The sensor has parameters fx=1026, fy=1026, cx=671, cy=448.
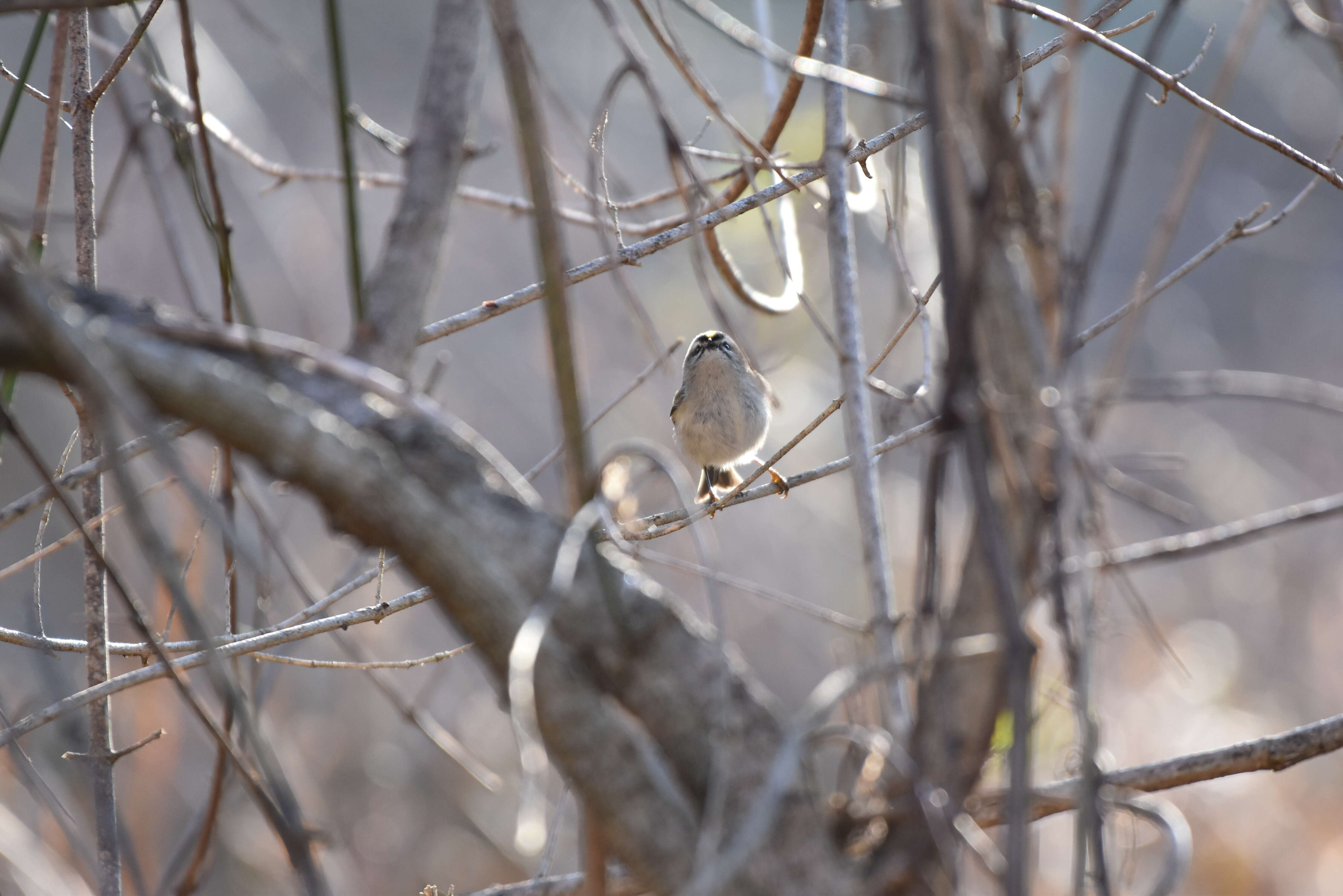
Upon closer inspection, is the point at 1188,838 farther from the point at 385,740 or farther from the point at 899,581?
the point at 385,740

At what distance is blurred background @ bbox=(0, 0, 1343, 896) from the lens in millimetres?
3822

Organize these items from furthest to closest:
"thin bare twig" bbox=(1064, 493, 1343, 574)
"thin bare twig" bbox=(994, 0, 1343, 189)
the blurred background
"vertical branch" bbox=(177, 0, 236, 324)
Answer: the blurred background
"thin bare twig" bbox=(1064, 493, 1343, 574)
"thin bare twig" bbox=(994, 0, 1343, 189)
"vertical branch" bbox=(177, 0, 236, 324)

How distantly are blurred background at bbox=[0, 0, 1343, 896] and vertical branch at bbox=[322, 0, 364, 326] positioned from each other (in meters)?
Answer: 0.24

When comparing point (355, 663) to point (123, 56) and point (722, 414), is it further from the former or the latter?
point (722, 414)

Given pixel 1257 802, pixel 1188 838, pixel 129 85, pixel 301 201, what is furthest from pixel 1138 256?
pixel 1188 838

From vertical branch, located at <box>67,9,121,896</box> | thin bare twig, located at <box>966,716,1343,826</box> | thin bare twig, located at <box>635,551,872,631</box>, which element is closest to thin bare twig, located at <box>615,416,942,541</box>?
thin bare twig, located at <box>635,551,872,631</box>

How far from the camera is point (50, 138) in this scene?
1.97 metres

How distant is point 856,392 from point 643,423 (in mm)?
8241

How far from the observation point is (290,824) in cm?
94

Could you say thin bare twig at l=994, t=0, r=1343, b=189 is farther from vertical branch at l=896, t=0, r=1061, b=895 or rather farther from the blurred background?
the blurred background

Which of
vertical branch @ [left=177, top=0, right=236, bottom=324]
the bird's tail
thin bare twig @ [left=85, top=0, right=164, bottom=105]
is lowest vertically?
vertical branch @ [left=177, top=0, right=236, bottom=324]

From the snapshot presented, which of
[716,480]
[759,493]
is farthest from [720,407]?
[759,493]

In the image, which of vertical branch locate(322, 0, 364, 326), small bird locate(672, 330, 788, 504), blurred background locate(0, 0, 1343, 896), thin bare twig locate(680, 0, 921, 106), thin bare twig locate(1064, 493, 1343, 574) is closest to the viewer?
vertical branch locate(322, 0, 364, 326)

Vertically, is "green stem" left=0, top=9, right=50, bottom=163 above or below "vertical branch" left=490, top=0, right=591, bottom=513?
above
